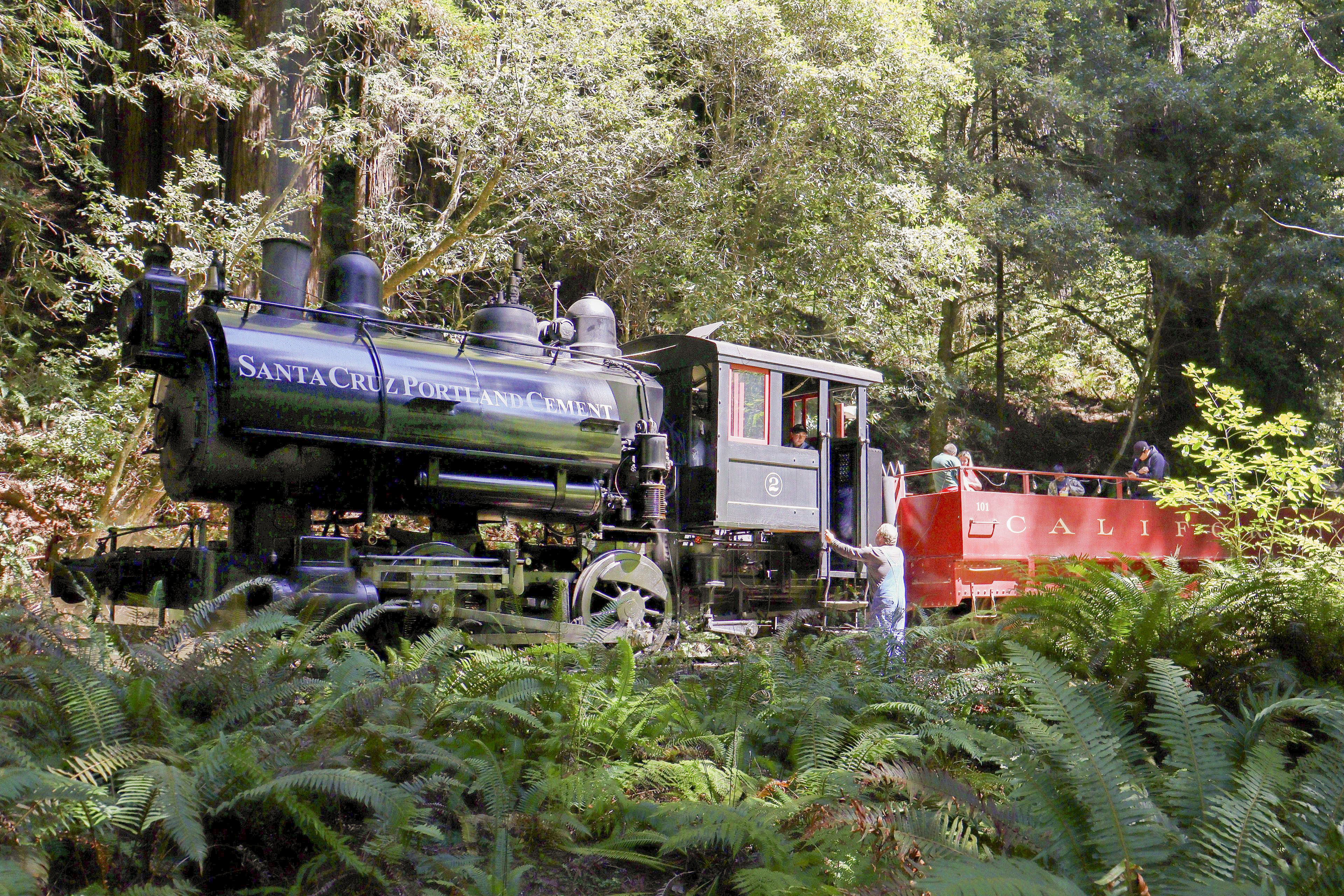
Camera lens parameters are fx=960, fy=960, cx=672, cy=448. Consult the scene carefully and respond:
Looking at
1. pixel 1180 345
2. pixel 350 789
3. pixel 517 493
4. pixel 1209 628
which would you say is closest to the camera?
Result: pixel 350 789

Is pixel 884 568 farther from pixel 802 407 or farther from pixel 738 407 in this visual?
pixel 802 407

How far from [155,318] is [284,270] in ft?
4.24

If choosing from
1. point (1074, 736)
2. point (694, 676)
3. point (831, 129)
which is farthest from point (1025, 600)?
point (831, 129)

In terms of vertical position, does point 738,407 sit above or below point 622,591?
above

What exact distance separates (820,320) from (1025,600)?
1296 centimetres

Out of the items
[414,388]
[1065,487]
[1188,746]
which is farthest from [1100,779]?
[1065,487]

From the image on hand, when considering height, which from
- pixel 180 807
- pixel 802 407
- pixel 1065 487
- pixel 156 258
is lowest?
pixel 180 807

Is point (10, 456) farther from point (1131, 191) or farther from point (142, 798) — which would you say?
point (1131, 191)

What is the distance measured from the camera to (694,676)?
4672mm

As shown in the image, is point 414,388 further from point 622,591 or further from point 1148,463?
point 1148,463

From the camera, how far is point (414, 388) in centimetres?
634

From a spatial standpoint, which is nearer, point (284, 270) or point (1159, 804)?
point (1159, 804)

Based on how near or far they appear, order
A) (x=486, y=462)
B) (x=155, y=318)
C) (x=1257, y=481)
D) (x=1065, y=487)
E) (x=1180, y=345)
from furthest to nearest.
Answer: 1. (x=1180, y=345)
2. (x=1065, y=487)
3. (x=1257, y=481)
4. (x=486, y=462)
5. (x=155, y=318)

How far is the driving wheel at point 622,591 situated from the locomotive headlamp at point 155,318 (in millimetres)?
3120
